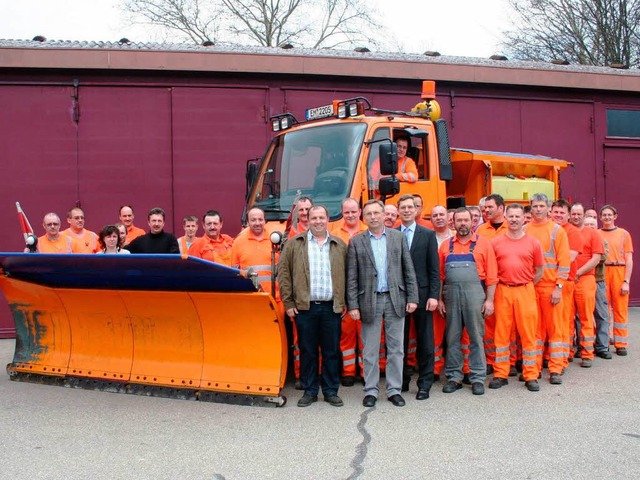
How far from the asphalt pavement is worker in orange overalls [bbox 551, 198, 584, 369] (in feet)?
1.91

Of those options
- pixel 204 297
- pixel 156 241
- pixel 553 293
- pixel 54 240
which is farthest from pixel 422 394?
pixel 54 240

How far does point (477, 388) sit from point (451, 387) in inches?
9.8

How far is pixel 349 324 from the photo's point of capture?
272 inches

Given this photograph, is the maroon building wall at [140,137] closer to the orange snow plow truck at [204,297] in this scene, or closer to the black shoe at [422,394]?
the orange snow plow truck at [204,297]

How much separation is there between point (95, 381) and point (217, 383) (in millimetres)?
1346

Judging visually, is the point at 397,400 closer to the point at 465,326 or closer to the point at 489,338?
the point at 465,326

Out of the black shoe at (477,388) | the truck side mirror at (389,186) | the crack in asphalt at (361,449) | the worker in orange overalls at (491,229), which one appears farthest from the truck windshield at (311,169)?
the crack in asphalt at (361,449)

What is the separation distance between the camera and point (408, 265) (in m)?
6.26

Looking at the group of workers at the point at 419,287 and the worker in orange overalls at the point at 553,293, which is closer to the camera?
the group of workers at the point at 419,287

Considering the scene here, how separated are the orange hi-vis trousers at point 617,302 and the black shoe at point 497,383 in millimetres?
2524

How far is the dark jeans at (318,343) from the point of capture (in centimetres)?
618

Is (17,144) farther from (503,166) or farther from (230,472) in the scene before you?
(230,472)

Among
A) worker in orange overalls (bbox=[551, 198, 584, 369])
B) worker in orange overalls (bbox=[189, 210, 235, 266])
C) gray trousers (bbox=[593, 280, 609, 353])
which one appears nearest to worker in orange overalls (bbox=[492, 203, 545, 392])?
worker in orange overalls (bbox=[551, 198, 584, 369])

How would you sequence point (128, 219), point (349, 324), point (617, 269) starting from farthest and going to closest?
1. point (128, 219)
2. point (617, 269)
3. point (349, 324)
